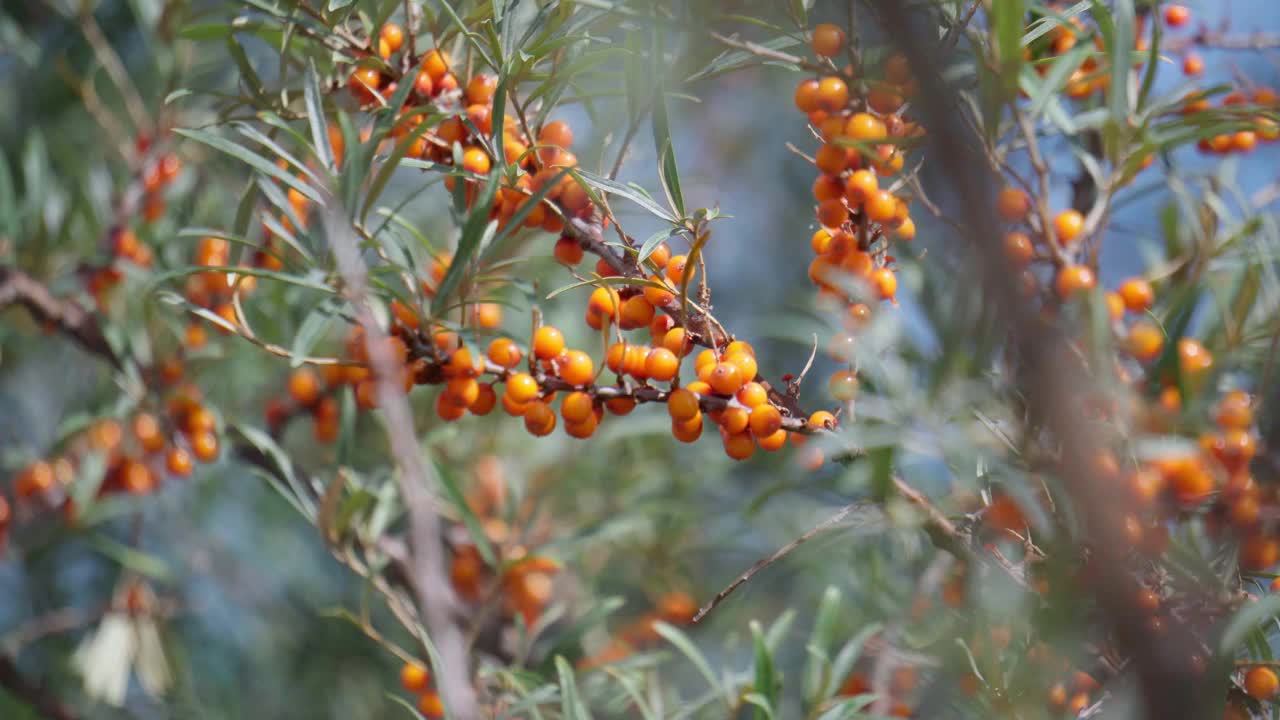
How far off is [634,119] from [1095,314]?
350mm

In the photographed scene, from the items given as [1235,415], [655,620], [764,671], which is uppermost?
[1235,415]

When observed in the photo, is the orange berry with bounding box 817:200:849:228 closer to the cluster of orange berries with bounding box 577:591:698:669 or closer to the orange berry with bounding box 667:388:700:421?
the orange berry with bounding box 667:388:700:421

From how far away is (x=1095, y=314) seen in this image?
1.44 feet

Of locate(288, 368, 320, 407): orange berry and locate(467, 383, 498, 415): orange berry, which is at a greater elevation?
locate(467, 383, 498, 415): orange berry

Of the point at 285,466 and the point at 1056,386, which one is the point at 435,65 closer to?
the point at 285,466

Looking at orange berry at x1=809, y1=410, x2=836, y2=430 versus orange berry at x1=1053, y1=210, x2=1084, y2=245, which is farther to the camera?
orange berry at x1=1053, y1=210, x2=1084, y2=245

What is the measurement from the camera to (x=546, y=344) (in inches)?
26.3

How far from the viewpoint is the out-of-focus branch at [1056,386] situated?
251 mm

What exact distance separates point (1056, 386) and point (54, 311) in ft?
3.66

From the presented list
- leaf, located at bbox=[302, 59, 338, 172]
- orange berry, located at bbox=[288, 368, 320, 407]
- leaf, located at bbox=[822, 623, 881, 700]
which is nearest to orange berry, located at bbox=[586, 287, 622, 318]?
leaf, located at bbox=[302, 59, 338, 172]

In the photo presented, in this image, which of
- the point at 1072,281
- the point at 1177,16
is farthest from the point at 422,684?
the point at 1177,16

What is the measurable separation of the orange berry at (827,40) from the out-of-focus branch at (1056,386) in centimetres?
28

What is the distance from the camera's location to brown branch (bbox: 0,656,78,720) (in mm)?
986

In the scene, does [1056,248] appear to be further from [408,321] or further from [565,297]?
[565,297]
